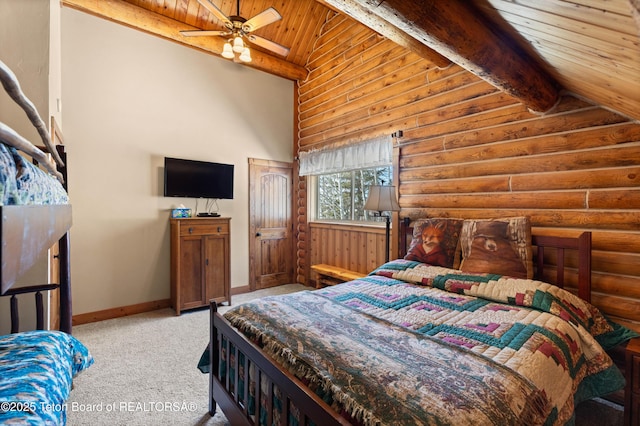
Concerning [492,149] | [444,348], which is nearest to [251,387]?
[444,348]

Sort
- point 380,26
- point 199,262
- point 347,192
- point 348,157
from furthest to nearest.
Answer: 1. point 347,192
2. point 348,157
3. point 199,262
4. point 380,26

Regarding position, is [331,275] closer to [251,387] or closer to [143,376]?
[143,376]

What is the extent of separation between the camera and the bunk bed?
2.01 ft

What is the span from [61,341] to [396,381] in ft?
6.45

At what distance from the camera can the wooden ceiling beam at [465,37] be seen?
1.26 m

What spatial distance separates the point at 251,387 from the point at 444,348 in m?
0.95

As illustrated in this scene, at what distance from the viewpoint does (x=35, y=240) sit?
0.73m

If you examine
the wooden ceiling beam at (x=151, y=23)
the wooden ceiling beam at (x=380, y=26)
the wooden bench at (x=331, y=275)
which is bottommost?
the wooden bench at (x=331, y=275)

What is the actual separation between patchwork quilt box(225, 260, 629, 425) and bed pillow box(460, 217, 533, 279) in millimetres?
161

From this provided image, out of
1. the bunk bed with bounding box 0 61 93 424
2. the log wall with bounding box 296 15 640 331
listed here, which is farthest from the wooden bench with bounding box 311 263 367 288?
the bunk bed with bounding box 0 61 93 424

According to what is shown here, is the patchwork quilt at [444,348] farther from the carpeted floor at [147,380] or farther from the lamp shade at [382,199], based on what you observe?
the lamp shade at [382,199]

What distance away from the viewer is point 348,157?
4.03 metres

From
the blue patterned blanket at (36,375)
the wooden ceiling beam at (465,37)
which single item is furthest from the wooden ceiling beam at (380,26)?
the blue patterned blanket at (36,375)

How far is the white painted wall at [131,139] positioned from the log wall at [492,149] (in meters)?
1.66
